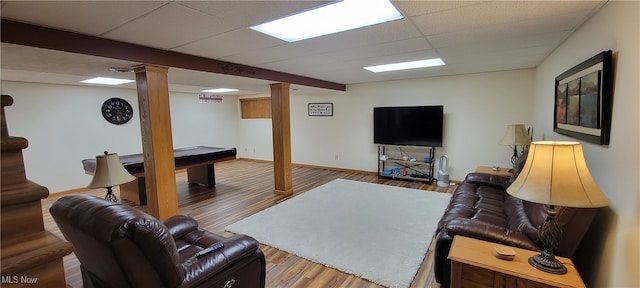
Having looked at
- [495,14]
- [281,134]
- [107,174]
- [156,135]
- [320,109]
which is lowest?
[107,174]

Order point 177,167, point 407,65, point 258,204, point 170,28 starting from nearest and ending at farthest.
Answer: point 170,28
point 407,65
point 258,204
point 177,167

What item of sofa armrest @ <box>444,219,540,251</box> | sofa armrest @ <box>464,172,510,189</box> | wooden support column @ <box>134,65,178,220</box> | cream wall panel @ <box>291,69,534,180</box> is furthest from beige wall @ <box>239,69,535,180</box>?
wooden support column @ <box>134,65,178,220</box>

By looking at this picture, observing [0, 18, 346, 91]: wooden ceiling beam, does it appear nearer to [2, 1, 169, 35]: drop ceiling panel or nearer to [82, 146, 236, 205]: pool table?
[2, 1, 169, 35]: drop ceiling panel

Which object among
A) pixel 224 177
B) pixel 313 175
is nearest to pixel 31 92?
pixel 224 177

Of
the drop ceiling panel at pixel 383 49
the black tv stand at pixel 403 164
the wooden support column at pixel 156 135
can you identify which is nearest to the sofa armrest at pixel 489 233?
the drop ceiling panel at pixel 383 49

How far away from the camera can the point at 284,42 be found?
2670mm

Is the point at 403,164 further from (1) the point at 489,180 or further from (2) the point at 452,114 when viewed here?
(1) the point at 489,180

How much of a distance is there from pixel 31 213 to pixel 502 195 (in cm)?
384

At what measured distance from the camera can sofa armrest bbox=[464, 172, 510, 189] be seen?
11.4 feet

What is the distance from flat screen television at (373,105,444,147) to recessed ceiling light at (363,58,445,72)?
137 cm

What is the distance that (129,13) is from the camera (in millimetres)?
1842

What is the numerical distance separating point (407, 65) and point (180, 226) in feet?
11.9

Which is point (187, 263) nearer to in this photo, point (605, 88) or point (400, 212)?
point (605, 88)

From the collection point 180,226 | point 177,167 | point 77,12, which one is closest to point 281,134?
point 177,167
